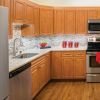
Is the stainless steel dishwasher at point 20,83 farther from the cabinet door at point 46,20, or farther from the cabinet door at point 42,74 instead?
the cabinet door at point 46,20

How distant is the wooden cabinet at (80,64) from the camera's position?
23.7 feet

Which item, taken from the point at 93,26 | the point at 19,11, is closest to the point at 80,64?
the point at 93,26

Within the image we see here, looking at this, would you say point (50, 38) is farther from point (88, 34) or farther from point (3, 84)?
point (3, 84)

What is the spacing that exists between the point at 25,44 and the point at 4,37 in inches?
153

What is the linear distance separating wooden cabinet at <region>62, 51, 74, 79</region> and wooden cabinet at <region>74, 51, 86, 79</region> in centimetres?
11

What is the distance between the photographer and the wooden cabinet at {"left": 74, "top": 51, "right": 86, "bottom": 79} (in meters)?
7.23

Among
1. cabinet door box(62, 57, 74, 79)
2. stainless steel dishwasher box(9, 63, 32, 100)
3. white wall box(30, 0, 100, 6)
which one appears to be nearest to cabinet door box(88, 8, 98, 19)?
white wall box(30, 0, 100, 6)

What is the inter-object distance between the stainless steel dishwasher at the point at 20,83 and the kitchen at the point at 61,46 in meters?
0.81

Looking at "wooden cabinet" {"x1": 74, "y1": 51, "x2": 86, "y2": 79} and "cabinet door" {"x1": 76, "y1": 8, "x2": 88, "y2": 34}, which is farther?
"cabinet door" {"x1": 76, "y1": 8, "x2": 88, "y2": 34}

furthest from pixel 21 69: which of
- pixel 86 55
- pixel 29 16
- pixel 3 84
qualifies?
pixel 86 55

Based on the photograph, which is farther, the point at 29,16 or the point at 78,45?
the point at 78,45

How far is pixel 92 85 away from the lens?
22.4ft

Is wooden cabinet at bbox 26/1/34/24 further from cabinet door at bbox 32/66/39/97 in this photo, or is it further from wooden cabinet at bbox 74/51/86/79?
wooden cabinet at bbox 74/51/86/79

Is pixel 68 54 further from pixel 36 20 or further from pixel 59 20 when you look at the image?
pixel 36 20
